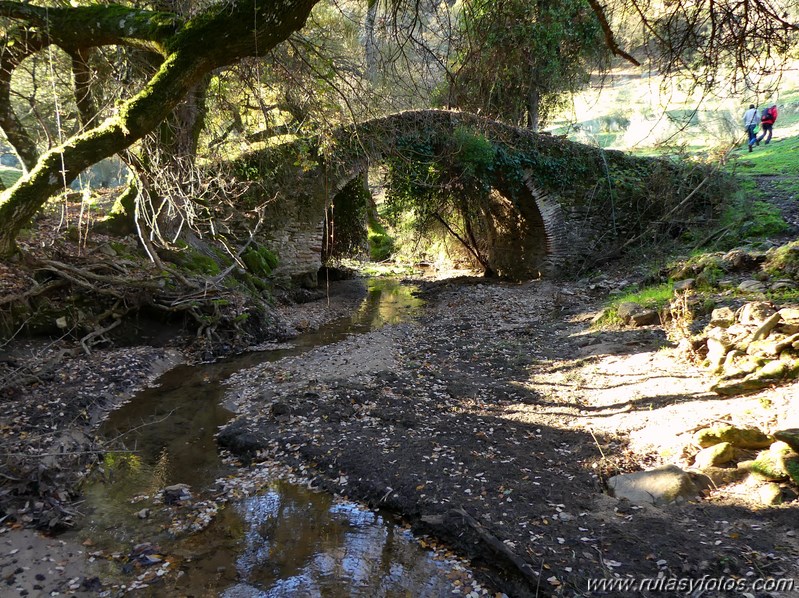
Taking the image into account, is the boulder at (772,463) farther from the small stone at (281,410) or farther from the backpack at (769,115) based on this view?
the backpack at (769,115)

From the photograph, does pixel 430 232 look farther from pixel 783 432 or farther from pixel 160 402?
pixel 783 432

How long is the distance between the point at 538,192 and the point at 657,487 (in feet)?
40.9

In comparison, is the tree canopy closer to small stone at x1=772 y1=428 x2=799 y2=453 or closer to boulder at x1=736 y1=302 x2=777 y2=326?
small stone at x1=772 y1=428 x2=799 y2=453

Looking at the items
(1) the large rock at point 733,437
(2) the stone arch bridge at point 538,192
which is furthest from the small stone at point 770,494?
(2) the stone arch bridge at point 538,192

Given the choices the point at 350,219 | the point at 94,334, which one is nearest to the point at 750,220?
the point at 350,219

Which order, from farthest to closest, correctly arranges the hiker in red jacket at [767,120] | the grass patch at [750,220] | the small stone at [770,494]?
1. the hiker in red jacket at [767,120]
2. the grass patch at [750,220]
3. the small stone at [770,494]

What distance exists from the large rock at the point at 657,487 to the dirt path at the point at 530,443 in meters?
0.12

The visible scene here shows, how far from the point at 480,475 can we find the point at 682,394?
9.00ft

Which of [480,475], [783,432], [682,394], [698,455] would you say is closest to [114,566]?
[480,475]

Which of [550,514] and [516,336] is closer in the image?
[550,514]

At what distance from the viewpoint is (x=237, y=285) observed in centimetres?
1135

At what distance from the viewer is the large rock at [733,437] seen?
4.28 meters

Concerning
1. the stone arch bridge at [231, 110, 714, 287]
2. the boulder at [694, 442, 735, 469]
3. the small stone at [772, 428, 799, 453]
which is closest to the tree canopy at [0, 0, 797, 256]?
the small stone at [772, 428, 799, 453]

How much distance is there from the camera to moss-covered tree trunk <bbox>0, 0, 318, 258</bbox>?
3.76 m
